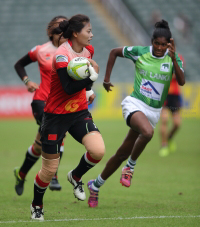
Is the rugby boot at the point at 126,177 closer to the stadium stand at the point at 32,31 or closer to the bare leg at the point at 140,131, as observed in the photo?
the bare leg at the point at 140,131

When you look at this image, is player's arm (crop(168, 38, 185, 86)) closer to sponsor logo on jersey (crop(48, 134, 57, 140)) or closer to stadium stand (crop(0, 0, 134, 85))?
sponsor logo on jersey (crop(48, 134, 57, 140))

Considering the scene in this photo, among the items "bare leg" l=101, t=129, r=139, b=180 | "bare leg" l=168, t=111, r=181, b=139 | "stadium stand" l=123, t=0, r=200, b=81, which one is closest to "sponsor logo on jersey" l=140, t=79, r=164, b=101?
"bare leg" l=101, t=129, r=139, b=180

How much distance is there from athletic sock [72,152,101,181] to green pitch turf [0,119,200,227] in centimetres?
48

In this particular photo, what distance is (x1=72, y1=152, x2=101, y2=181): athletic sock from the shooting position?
5496mm

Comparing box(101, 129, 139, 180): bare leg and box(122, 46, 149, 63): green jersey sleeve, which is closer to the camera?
box(101, 129, 139, 180): bare leg

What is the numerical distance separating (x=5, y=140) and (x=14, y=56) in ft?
40.3

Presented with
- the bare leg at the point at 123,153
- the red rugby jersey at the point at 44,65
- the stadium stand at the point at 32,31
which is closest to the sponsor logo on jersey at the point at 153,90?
the bare leg at the point at 123,153

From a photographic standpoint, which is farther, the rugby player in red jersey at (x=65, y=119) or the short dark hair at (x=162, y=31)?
the short dark hair at (x=162, y=31)

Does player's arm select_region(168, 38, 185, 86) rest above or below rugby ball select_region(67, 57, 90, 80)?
below

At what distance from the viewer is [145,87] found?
251 inches

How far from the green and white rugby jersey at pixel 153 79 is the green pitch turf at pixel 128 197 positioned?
1.39 meters

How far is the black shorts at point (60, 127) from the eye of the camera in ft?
17.2

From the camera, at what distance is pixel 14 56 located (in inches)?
1032

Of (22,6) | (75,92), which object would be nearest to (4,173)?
(75,92)
